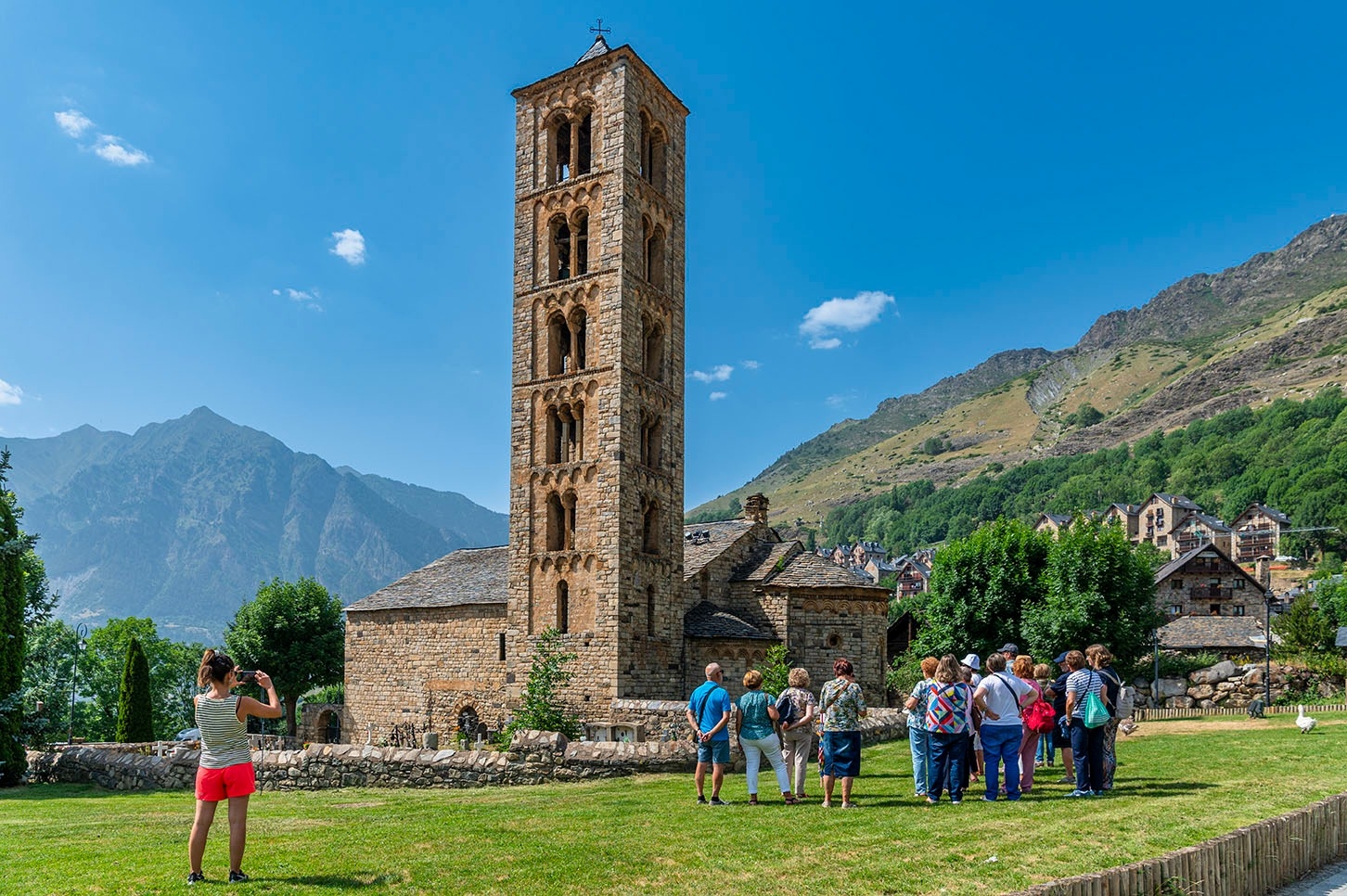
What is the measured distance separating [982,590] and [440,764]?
1138 inches

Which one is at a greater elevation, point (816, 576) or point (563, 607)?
point (816, 576)

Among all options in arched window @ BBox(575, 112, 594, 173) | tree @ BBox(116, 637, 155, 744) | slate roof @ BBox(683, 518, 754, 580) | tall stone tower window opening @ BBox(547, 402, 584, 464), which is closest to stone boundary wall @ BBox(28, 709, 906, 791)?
tall stone tower window opening @ BBox(547, 402, 584, 464)

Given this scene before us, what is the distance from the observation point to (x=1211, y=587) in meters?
76.2

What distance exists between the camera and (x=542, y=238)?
1399 inches

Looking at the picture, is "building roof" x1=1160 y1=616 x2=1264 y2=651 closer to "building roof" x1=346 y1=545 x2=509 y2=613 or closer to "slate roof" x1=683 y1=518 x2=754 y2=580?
"slate roof" x1=683 y1=518 x2=754 y2=580

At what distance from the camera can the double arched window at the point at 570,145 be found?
3572cm

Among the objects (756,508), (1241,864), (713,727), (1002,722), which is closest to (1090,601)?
(756,508)

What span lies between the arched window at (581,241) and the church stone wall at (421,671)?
12528 mm

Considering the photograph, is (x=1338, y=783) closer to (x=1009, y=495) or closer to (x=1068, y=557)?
(x=1068, y=557)

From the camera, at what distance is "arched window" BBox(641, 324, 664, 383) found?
35.5 meters

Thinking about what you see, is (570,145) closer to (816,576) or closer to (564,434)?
(564,434)

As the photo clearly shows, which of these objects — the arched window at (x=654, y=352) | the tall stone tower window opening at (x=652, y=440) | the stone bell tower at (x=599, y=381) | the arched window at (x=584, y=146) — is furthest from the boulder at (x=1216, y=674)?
the arched window at (x=584, y=146)

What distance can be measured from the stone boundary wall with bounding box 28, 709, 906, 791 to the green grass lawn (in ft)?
8.79

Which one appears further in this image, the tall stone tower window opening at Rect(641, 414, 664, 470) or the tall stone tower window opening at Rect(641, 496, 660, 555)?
the tall stone tower window opening at Rect(641, 414, 664, 470)
